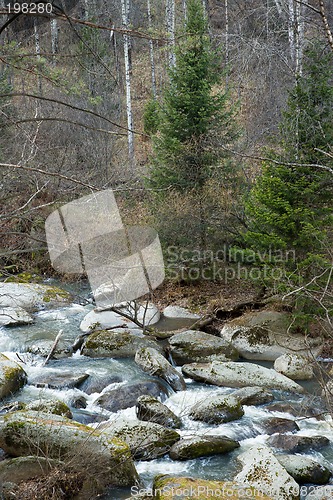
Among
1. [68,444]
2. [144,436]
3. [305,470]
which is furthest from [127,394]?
[305,470]

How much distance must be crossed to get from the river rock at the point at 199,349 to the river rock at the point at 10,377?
109 inches

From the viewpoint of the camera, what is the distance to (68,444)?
19.1 ft

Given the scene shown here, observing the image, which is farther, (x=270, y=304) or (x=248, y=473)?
(x=270, y=304)

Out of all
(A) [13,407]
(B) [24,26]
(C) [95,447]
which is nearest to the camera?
(B) [24,26]

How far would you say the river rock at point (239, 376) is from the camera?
8695mm

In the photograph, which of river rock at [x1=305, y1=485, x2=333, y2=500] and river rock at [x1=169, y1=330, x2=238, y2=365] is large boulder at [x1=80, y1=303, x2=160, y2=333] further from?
river rock at [x1=305, y1=485, x2=333, y2=500]

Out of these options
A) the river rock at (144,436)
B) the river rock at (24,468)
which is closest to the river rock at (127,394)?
the river rock at (144,436)

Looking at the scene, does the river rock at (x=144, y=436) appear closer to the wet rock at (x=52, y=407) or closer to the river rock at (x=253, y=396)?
the wet rock at (x=52, y=407)

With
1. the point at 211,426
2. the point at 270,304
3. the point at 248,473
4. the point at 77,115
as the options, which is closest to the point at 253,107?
the point at 77,115

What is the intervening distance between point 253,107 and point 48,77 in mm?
17244

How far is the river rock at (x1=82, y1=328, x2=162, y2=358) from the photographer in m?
9.80

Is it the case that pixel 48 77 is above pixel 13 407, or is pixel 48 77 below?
above

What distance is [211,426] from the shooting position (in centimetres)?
735

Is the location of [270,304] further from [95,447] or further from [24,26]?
[24,26]
